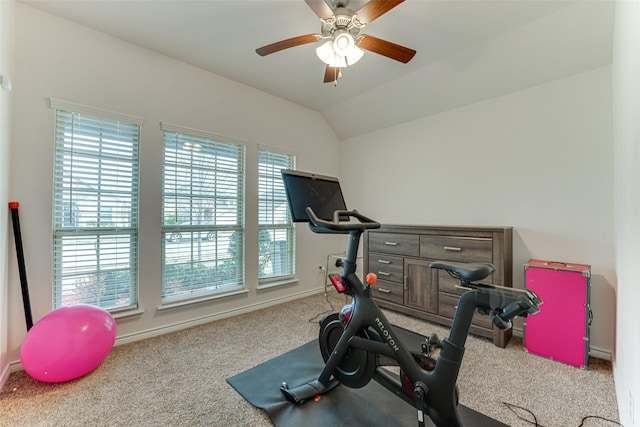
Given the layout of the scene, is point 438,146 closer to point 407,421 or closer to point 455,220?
point 455,220

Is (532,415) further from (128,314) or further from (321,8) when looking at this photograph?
(128,314)

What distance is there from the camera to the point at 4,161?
78.3 inches

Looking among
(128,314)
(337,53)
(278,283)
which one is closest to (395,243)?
(278,283)

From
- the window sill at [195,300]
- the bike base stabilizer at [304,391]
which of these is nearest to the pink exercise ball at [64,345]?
the window sill at [195,300]

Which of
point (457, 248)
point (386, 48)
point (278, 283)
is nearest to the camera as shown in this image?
point (386, 48)

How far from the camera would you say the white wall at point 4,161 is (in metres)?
1.91

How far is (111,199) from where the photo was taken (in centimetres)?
257

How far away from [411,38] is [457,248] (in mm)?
2090

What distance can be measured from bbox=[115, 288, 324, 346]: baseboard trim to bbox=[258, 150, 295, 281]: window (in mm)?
327

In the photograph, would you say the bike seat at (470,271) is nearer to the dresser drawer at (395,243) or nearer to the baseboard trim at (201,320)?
the dresser drawer at (395,243)

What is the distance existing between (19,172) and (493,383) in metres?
3.99

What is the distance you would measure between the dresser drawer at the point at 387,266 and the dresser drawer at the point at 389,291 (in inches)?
2.4

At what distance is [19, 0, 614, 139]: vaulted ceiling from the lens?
215 cm

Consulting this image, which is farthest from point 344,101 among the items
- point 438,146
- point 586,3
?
point 586,3
